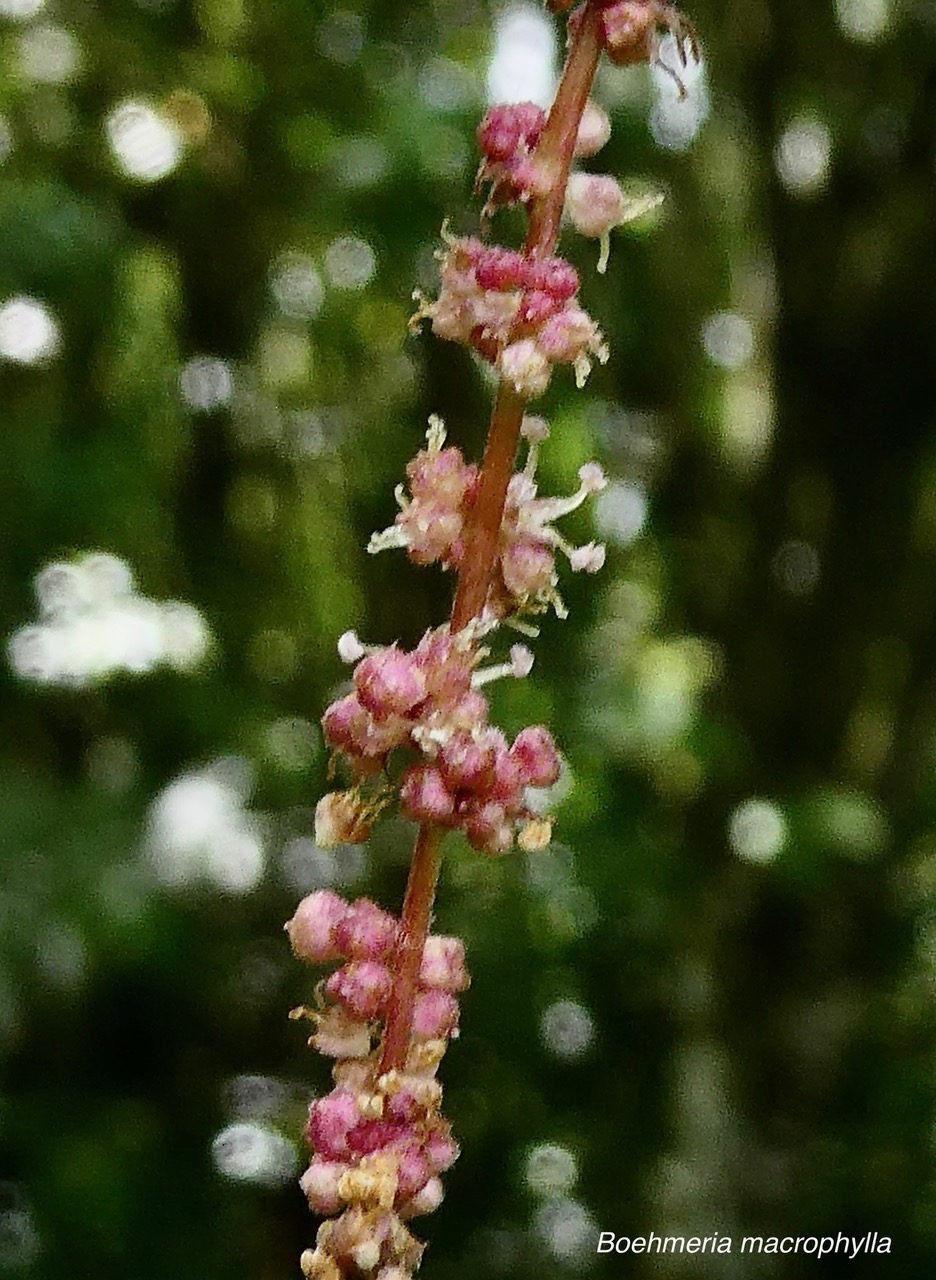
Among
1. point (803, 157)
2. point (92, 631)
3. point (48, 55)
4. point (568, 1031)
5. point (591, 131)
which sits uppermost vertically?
point (803, 157)

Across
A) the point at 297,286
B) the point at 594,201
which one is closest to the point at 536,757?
the point at 594,201

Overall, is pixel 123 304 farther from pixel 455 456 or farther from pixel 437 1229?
pixel 455 456

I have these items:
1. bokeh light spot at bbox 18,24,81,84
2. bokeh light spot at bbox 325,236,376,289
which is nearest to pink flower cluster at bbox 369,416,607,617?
bokeh light spot at bbox 325,236,376,289

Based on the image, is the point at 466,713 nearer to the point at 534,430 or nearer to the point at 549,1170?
the point at 534,430

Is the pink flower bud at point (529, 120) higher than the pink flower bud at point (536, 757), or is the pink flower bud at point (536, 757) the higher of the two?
the pink flower bud at point (529, 120)

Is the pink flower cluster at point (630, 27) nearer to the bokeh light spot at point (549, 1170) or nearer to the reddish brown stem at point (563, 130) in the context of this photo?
the reddish brown stem at point (563, 130)

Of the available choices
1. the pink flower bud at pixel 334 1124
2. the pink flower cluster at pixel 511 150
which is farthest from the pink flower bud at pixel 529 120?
the pink flower bud at pixel 334 1124

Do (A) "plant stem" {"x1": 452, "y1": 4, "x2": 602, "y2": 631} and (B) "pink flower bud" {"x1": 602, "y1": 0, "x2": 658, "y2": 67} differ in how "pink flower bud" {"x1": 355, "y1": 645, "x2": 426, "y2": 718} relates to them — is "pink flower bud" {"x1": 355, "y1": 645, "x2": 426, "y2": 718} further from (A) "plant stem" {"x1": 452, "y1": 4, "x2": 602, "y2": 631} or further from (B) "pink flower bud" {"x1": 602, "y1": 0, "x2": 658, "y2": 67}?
(B) "pink flower bud" {"x1": 602, "y1": 0, "x2": 658, "y2": 67}

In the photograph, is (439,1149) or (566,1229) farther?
(566,1229)
